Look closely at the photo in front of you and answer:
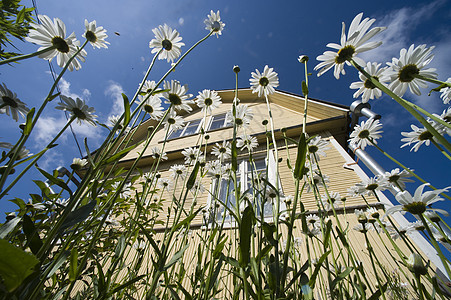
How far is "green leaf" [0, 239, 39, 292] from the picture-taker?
249 millimetres

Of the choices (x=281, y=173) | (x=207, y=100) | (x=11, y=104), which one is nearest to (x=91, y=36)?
(x=11, y=104)

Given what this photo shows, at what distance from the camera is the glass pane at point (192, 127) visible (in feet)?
24.7

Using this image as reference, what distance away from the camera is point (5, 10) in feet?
6.44

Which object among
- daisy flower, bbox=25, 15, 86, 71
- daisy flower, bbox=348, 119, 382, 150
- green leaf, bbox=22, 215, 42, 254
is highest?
daisy flower, bbox=348, 119, 382, 150

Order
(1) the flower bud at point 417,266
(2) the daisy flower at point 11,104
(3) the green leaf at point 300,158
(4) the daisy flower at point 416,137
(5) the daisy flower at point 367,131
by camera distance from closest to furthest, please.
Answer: (3) the green leaf at point 300,158 → (1) the flower bud at point 417,266 → (2) the daisy flower at point 11,104 → (4) the daisy flower at point 416,137 → (5) the daisy flower at point 367,131

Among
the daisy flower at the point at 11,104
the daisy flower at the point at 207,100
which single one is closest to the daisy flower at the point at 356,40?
the daisy flower at the point at 207,100

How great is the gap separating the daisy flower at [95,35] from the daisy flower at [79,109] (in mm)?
396

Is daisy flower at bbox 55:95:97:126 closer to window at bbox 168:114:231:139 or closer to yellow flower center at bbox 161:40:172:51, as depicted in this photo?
yellow flower center at bbox 161:40:172:51

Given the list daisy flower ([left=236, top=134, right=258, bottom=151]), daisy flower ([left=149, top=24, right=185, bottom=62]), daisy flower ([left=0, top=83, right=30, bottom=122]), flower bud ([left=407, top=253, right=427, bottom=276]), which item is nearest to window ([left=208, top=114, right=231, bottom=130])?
daisy flower ([left=236, top=134, right=258, bottom=151])

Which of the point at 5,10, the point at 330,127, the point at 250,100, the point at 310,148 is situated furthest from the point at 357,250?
the point at 250,100

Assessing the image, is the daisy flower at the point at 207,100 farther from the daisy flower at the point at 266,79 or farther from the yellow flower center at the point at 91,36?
the yellow flower center at the point at 91,36

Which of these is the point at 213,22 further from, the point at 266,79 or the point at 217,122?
the point at 217,122

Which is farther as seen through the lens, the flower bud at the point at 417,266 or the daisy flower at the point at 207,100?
the daisy flower at the point at 207,100

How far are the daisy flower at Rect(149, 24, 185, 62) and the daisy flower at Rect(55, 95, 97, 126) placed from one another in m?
0.54
